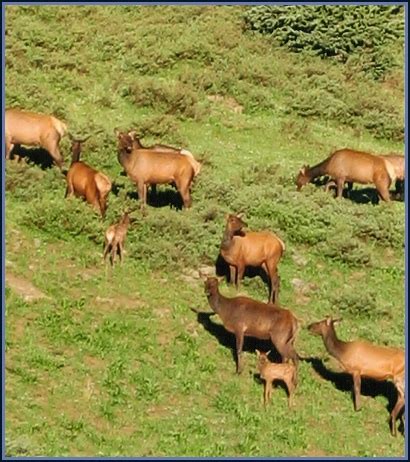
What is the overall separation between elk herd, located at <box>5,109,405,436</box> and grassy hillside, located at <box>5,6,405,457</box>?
1.11 feet

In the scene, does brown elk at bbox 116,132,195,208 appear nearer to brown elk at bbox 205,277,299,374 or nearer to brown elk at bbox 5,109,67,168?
brown elk at bbox 5,109,67,168

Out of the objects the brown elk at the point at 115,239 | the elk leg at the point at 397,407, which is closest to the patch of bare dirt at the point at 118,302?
the brown elk at the point at 115,239

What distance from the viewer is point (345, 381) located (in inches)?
762

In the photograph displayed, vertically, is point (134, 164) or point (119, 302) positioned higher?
point (134, 164)

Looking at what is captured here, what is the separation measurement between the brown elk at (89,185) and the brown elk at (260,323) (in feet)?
14.3

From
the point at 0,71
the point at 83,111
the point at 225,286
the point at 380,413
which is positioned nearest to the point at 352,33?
the point at 83,111

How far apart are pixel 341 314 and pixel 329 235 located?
2871 mm

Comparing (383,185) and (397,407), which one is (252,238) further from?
(383,185)

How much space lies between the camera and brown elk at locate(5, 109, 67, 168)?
24.7 metres

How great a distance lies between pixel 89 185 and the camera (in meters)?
22.9

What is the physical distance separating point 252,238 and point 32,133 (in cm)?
569

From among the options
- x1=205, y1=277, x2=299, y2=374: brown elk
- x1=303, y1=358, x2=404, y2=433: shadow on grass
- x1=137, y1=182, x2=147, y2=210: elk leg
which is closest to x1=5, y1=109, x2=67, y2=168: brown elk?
x1=137, y1=182, x2=147, y2=210: elk leg

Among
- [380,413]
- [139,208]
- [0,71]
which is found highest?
[0,71]

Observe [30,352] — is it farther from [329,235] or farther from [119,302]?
[329,235]
